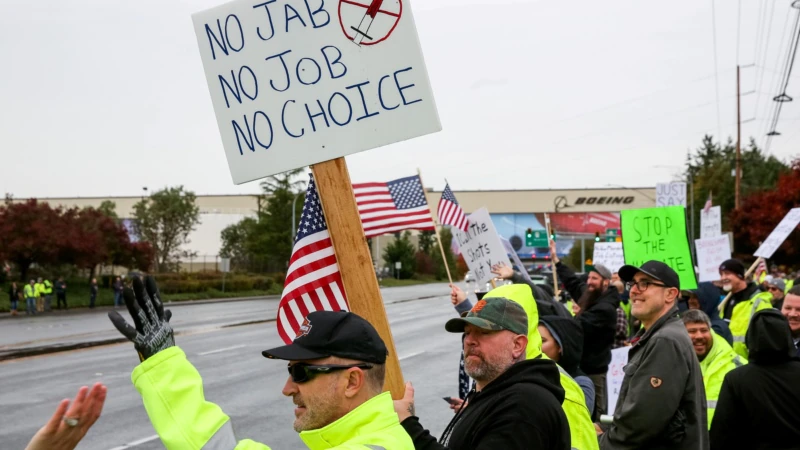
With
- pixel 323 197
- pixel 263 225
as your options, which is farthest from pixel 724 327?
pixel 263 225

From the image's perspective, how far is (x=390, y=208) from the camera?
7.55 meters

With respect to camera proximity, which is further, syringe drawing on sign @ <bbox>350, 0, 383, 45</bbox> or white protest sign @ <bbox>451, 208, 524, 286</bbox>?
white protest sign @ <bbox>451, 208, 524, 286</bbox>

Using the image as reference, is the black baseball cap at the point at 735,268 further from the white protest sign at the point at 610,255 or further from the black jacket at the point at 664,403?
the black jacket at the point at 664,403

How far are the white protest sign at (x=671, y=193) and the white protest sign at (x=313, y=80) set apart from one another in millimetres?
14683

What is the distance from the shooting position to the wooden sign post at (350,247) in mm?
3305

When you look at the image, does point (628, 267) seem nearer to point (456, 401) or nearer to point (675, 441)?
point (675, 441)

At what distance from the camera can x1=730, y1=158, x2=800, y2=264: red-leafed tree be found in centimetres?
3225

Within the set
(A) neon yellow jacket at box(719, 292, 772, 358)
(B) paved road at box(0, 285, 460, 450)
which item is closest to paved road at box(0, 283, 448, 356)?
(B) paved road at box(0, 285, 460, 450)

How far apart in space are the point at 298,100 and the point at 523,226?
114 metres

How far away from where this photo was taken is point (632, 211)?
27.4ft

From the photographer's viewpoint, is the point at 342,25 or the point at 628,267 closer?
the point at 342,25

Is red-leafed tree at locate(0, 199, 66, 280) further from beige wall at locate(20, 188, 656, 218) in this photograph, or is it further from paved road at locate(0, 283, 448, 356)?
beige wall at locate(20, 188, 656, 218)

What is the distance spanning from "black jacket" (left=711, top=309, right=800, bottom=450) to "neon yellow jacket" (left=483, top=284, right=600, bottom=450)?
0.91 metres

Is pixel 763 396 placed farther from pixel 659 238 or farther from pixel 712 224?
pixel 712 224
